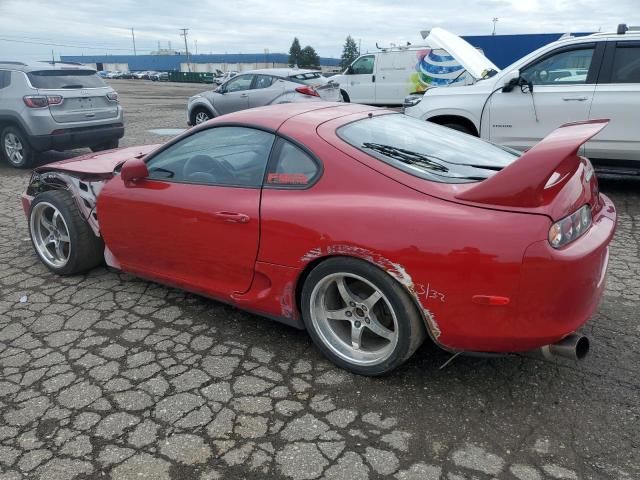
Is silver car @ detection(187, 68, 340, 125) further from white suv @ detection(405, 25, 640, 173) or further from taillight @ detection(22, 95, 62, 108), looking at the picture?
white suv @ detection(405, 25, 640, 173)

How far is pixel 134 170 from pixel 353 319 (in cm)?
177

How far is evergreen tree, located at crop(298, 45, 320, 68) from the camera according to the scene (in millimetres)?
76750

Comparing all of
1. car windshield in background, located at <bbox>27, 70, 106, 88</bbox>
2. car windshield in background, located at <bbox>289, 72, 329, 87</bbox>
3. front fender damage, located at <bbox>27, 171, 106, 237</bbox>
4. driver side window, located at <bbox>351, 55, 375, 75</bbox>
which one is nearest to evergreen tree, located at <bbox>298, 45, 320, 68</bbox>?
driver side window, located at <bbox>351, 55, 375, 75</bbox>

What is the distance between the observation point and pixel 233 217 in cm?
304

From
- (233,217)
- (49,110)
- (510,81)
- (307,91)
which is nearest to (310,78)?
(307,91)

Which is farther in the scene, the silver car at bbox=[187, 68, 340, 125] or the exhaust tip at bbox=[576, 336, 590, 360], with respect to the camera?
the silver car at bbox=[187, 68, 340, 125]

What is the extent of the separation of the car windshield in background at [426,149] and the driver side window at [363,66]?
12808 millimetres

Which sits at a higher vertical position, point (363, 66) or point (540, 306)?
point (363, 66)

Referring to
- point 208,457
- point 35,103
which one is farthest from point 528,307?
point 35,103

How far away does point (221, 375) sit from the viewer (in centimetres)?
294

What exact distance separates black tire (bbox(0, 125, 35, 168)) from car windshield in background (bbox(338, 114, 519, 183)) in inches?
286

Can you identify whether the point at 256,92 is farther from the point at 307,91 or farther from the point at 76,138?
the point at 76,138

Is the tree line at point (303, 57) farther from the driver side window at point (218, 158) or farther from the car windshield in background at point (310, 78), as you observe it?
the driver side window at point (218, 158)

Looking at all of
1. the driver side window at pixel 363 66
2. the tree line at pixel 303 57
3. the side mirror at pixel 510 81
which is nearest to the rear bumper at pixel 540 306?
the side mirror at pixel 510 81
